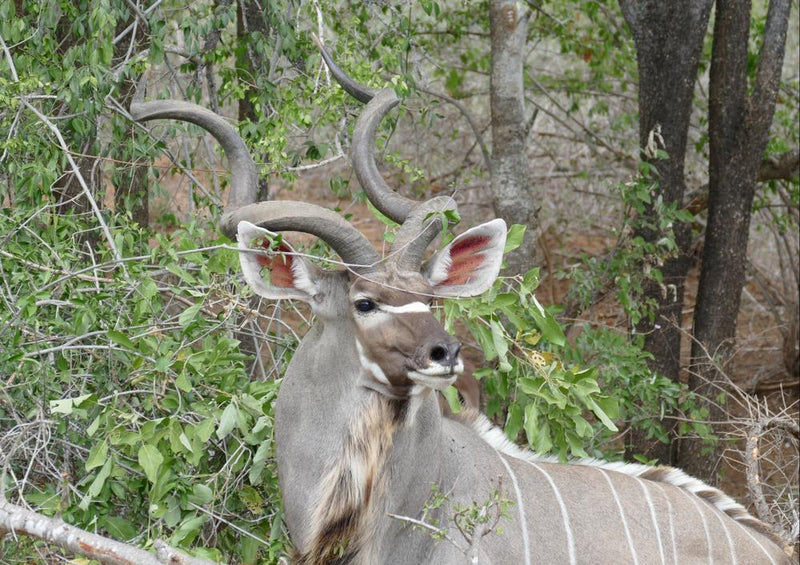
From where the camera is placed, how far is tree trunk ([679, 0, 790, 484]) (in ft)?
16.9

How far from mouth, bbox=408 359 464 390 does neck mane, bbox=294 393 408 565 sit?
0.62 feet

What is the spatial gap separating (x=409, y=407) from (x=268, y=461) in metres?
0.67

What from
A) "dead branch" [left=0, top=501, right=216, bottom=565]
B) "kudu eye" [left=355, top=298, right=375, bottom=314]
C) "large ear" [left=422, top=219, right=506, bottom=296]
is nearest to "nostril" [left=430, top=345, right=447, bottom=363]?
"kudu eye" [left=355, top=298, right=375, bottom=314]

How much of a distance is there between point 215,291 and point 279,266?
82cm

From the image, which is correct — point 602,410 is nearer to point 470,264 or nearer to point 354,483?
point 470,264

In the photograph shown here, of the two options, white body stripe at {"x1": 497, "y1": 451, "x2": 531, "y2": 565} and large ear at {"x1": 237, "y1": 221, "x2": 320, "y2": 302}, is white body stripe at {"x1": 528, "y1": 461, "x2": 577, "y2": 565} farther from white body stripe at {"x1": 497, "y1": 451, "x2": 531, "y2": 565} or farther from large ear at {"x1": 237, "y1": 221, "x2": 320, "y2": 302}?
large ear at {"x1": 237, "y1": 221, "x2": 320, "y2": 302}

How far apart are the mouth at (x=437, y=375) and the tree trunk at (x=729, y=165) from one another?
2.83 metres

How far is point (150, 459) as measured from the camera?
3000mm

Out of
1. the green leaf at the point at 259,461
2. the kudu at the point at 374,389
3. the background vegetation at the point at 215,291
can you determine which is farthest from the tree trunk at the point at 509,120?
the green leaf at the point at 259,461

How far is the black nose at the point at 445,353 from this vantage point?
8.45 ft

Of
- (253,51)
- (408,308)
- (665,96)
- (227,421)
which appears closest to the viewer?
(408,308)

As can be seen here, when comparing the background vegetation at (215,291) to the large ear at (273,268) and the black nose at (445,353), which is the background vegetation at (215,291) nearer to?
the large ear at (273,268)

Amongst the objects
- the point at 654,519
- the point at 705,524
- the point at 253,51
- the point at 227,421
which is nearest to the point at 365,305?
the point at 227,421

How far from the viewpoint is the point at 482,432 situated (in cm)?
341
